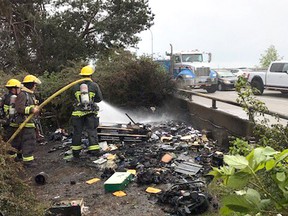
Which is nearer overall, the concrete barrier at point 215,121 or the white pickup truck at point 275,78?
the concrete barrier at point 215,121

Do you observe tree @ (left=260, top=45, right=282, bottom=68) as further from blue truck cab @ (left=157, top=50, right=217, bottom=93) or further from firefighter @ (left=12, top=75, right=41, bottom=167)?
firefighter @ (left=12, top=75, right=41, bottom=167)

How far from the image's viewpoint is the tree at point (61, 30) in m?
19.6

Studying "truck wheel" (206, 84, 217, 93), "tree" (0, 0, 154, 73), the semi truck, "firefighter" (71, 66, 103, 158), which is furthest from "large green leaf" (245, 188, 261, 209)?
"truck wheel" (206, 84, 217, 93)

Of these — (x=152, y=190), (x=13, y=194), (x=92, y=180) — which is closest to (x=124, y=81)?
(x=92, y=180)

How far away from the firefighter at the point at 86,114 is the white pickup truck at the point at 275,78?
11.8m

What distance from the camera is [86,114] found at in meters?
7.03

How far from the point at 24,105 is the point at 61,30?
14.3m

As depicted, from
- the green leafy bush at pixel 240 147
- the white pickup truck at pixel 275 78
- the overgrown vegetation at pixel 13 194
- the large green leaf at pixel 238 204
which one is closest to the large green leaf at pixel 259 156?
the large green leaf at pixel 238 204

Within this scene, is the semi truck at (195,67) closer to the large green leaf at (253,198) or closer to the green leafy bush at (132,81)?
the green leafy bush at (132,81)

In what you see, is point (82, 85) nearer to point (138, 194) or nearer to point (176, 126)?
point (138, 194)

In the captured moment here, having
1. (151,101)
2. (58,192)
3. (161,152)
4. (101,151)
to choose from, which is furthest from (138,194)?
(151,101)

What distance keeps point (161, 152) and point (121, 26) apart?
15.2 metres

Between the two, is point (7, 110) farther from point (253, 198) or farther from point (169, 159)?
point (253, 198)

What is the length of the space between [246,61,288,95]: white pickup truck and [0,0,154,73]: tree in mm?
8335
